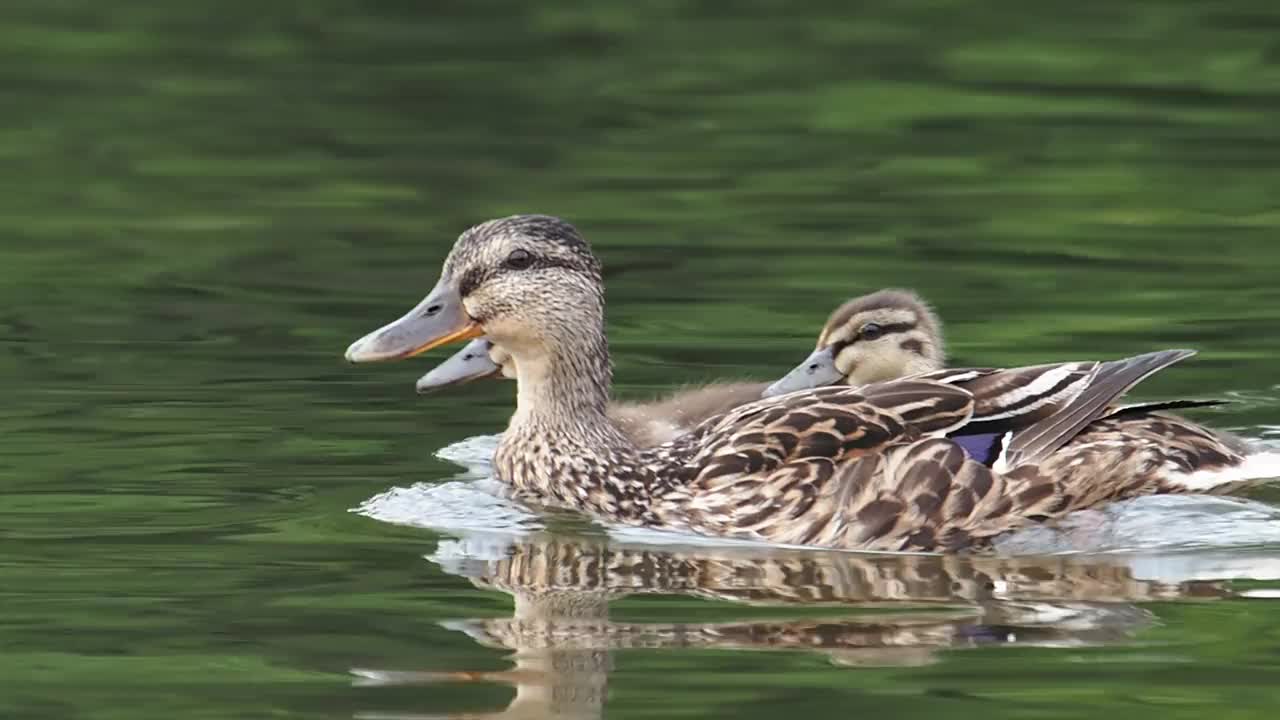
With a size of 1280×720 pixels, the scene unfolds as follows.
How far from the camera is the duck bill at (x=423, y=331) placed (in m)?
10.8

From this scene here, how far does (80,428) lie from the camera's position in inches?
455

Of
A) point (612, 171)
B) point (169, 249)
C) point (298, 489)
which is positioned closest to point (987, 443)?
point (298, 489)

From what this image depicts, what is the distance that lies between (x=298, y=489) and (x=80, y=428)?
4.15ft

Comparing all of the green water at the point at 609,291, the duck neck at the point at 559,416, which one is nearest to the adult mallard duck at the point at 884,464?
the duck neck at the point at 559,416

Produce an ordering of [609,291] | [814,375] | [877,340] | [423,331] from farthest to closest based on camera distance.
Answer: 1. [609,291]
2. [877,340]
3. [814,375]
4. [423,331]

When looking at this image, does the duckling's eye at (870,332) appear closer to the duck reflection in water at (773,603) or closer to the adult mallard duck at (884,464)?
the adult mallard duck at (884,464)

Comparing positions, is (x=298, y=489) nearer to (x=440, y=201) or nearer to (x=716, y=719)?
(x=716, y=719)

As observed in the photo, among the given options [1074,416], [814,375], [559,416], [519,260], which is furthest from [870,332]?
[1074,416]

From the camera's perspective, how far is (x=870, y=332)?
11719 millimetres

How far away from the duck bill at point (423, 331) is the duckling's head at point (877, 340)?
1.37 m

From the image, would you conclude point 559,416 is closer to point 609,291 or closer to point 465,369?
point 465,369

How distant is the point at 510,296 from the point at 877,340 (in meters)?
1.53

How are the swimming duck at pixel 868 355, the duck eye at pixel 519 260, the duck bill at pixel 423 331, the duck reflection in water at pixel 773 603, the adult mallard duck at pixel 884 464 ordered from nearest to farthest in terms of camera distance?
the duck reflection in water at pixel 773 603 < the adult mallard duck at pixel 884 464 < the duck bill at pixel 423 331 < the duck eye at pixel 519 260 < the swimming duck at pixel 868 355

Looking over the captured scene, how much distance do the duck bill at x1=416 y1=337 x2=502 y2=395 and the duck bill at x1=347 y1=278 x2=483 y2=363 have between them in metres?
0.65
